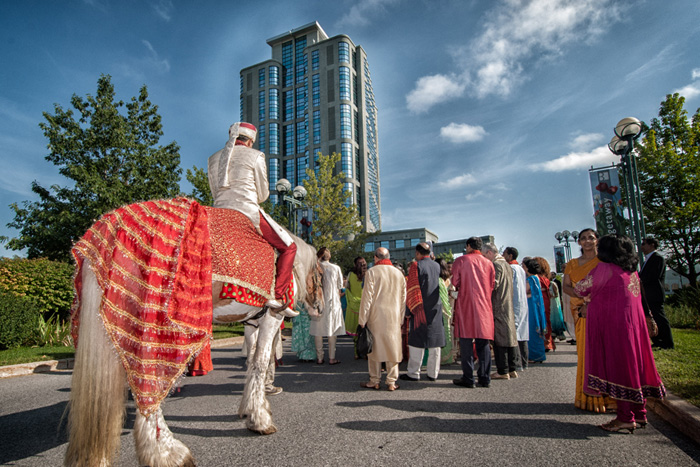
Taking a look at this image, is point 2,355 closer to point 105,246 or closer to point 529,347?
point 105,246

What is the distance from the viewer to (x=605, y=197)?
21328 millimetres

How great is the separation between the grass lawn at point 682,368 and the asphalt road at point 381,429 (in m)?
0.73

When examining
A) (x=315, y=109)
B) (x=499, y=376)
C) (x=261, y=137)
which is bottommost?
(x=499, y=376)

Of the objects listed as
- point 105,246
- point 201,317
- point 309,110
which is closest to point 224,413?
point 201,317

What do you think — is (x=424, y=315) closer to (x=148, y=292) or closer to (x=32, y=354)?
(x=148, y=292)

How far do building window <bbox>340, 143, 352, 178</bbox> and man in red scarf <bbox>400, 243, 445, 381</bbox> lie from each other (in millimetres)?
62746

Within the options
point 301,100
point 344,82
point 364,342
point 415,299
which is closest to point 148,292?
point 364,342

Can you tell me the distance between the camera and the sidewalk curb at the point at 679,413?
3.34 meters

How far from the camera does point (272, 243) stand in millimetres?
3727

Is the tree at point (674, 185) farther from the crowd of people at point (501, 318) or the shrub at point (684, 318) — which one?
the crowd of people at point (501, 318)

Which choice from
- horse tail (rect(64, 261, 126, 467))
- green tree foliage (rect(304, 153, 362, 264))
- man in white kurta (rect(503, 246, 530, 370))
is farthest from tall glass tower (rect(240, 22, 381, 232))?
horse tail (rect(64, 261, 126, 467))

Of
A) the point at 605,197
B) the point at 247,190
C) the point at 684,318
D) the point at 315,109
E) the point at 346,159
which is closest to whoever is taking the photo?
the point at 247,190

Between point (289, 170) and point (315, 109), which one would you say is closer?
point (315, 109)

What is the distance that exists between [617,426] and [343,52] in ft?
262
